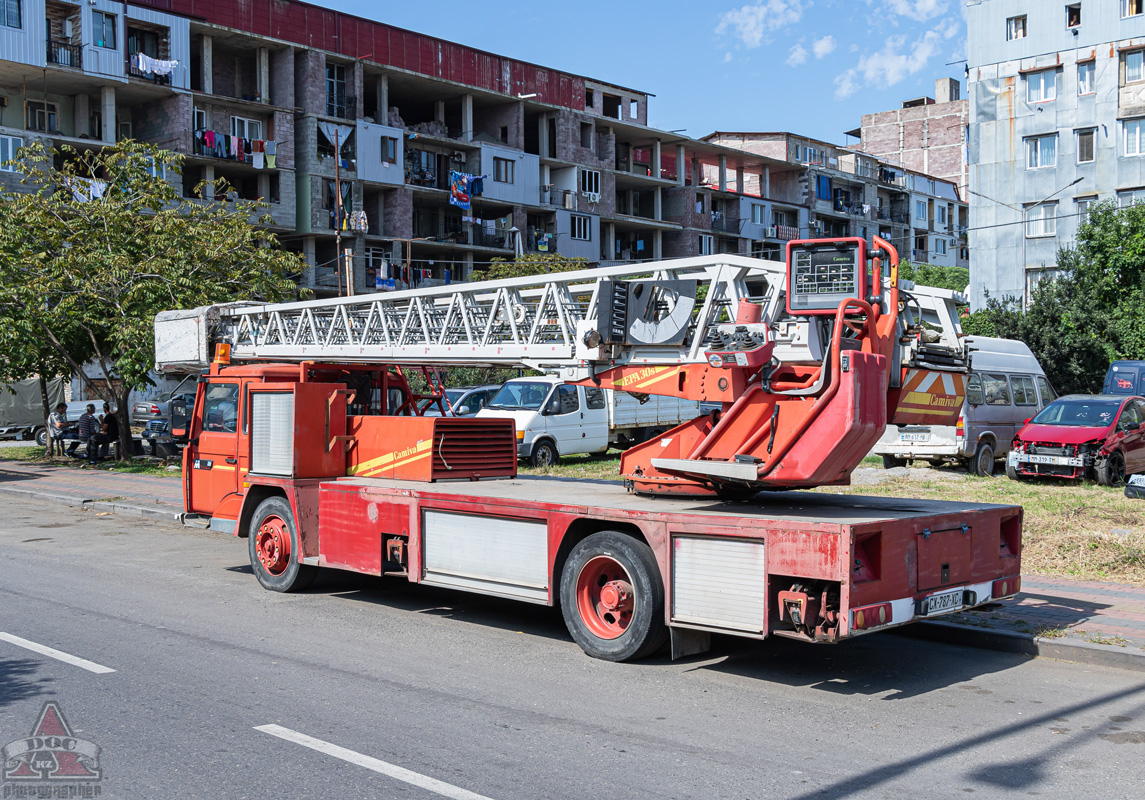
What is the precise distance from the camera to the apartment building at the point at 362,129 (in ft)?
141

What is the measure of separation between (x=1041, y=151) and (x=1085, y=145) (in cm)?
170

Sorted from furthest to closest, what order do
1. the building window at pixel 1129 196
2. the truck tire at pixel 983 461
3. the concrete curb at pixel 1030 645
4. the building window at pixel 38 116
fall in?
the building window at pixel 38 116
the building window at pixel 1129 196
the truck tire at pixel 983 461
the concrete curb at pixel 1030 645

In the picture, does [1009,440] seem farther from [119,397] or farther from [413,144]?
[413,144]

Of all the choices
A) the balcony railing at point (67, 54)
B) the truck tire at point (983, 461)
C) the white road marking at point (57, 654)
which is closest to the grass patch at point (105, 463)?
the white road marking at point (57, 654)

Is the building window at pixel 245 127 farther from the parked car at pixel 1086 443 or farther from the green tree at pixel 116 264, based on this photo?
the parked car at pixel 1086 443

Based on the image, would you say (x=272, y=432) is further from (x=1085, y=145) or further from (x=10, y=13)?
(x=1085, y=145)

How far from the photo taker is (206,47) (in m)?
46.3

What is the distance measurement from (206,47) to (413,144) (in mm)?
11610

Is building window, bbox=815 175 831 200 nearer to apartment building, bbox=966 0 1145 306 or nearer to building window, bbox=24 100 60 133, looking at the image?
apartment building, bbox=966 0 1145 306

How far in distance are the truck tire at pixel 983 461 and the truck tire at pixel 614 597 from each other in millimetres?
14763

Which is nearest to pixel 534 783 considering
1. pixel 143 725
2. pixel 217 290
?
pixel 143 725

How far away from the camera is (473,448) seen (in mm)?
10531

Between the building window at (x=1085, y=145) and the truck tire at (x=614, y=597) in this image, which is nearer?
the truck tire at (x=614, y=597)

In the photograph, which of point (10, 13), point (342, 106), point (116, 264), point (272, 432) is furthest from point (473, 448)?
point (342, 106)
